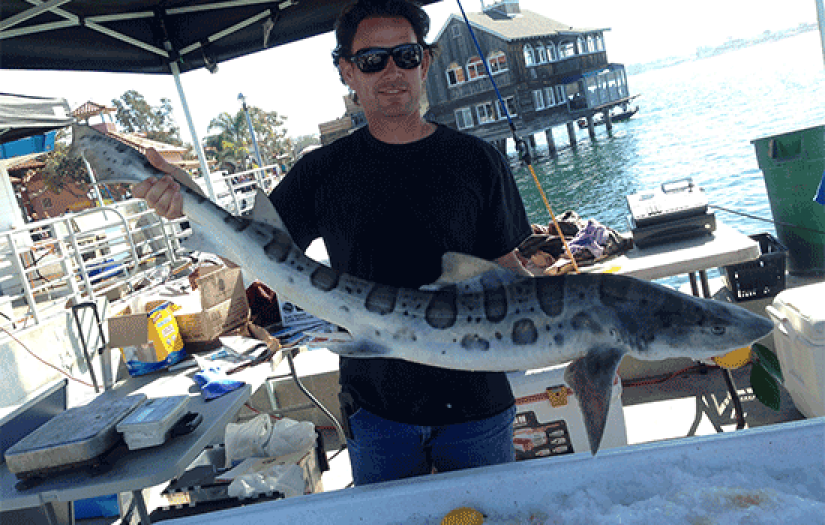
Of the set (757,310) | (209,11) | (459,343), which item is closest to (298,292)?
(459,343)

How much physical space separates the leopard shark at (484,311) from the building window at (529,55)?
176ft

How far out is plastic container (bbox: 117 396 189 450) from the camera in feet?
9.01

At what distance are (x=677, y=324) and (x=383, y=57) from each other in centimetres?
131

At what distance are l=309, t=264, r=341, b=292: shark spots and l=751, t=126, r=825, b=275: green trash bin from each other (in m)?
6.00

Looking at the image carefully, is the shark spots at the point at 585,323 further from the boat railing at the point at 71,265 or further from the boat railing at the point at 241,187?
the boat railing at the point at 241,187

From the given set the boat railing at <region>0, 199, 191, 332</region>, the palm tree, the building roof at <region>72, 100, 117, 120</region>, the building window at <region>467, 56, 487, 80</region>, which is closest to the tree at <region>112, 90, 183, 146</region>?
the palm tree

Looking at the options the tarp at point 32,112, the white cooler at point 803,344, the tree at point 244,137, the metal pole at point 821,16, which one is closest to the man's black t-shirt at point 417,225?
the white cooler at point 803,344

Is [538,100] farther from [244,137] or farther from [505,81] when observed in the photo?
[244,137]

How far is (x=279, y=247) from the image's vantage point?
1.95m

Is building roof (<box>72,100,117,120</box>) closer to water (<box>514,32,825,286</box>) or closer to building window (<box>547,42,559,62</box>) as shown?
water (<box>514,32,825,286</box>)

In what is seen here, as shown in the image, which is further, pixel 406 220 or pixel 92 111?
pixel 92 111

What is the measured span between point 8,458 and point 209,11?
3.89 metres

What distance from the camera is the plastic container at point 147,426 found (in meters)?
2.75

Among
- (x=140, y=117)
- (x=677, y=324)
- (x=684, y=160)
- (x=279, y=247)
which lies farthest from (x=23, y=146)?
(x=140, y=117)
